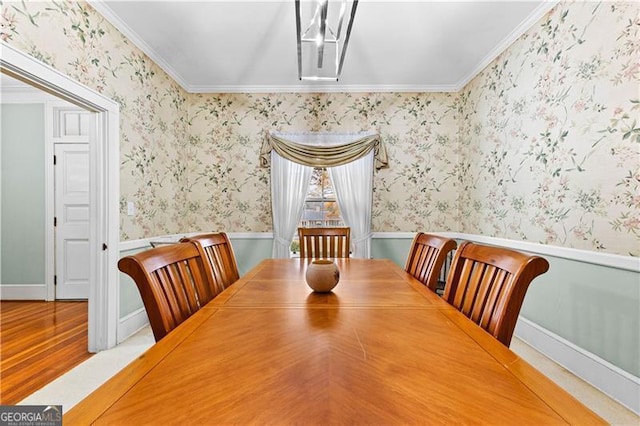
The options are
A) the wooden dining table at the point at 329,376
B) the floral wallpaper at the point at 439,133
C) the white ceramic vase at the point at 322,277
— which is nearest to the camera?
the wooden dining table at the point at 329,376

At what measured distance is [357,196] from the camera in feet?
12.3

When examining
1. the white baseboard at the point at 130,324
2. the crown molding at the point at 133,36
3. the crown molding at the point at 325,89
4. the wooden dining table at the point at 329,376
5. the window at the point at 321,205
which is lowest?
the white baseboard at the point at 130,324

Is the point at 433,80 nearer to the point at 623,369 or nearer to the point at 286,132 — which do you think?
the point at 286,132

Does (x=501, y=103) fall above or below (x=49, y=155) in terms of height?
above

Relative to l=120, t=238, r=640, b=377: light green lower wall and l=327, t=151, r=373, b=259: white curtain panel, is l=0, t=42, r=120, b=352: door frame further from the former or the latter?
l=327, t=151, r=373, b=259: white curtain panel

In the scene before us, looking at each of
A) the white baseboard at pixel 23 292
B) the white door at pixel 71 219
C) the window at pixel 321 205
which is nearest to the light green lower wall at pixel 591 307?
the white door at pixel 71 219

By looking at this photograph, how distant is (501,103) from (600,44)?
101 centimetres

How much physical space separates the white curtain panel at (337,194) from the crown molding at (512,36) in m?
1.23

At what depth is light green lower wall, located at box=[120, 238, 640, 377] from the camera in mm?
1731

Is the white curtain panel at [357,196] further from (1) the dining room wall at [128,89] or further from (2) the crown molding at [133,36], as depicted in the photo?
(2) the crown molding at [133,36]

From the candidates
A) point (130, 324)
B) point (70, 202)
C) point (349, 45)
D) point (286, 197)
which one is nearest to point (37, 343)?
point (130, 324)

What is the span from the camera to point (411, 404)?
539 millimetres

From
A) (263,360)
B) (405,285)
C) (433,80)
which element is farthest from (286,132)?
(263,360)

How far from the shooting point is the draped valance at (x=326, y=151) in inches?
145
